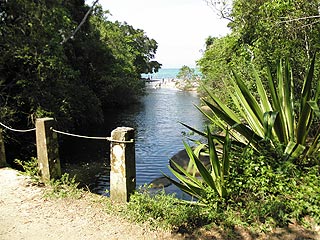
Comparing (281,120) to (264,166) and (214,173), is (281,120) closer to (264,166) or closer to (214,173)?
(264,166)

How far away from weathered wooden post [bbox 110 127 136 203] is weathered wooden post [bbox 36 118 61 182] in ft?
3.77

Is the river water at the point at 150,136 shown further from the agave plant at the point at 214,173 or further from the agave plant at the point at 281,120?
the agave plant at the point at 214,173

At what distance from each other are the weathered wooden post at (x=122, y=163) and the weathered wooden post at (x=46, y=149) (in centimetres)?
115

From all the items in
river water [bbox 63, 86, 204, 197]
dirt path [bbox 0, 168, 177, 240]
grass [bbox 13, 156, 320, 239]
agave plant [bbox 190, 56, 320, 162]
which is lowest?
river water [bbox 63, 86, 204, 197]

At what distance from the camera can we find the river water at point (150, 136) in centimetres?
907

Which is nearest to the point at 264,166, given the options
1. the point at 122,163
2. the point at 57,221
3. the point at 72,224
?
the point at 122,163

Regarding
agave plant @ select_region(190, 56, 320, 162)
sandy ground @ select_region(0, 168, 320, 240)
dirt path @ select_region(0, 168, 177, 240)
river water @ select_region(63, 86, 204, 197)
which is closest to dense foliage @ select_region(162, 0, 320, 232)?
agave plant @ select_region(190, 56, 320, 162)

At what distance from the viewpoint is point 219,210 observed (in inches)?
130

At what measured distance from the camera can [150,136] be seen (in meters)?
14.5

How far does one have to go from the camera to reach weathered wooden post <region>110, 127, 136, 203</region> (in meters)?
3.51

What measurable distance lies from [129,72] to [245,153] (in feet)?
76.1

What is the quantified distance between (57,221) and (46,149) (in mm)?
1215

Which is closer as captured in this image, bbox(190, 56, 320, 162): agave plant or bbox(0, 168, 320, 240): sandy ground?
bbox(0, 168, 320, 240): sandy ground

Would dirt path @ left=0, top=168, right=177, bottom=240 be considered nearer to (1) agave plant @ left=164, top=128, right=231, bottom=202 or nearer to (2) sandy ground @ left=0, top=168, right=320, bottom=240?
(2) sandy ground @ left=0, top=168, right=320, bottom=240
